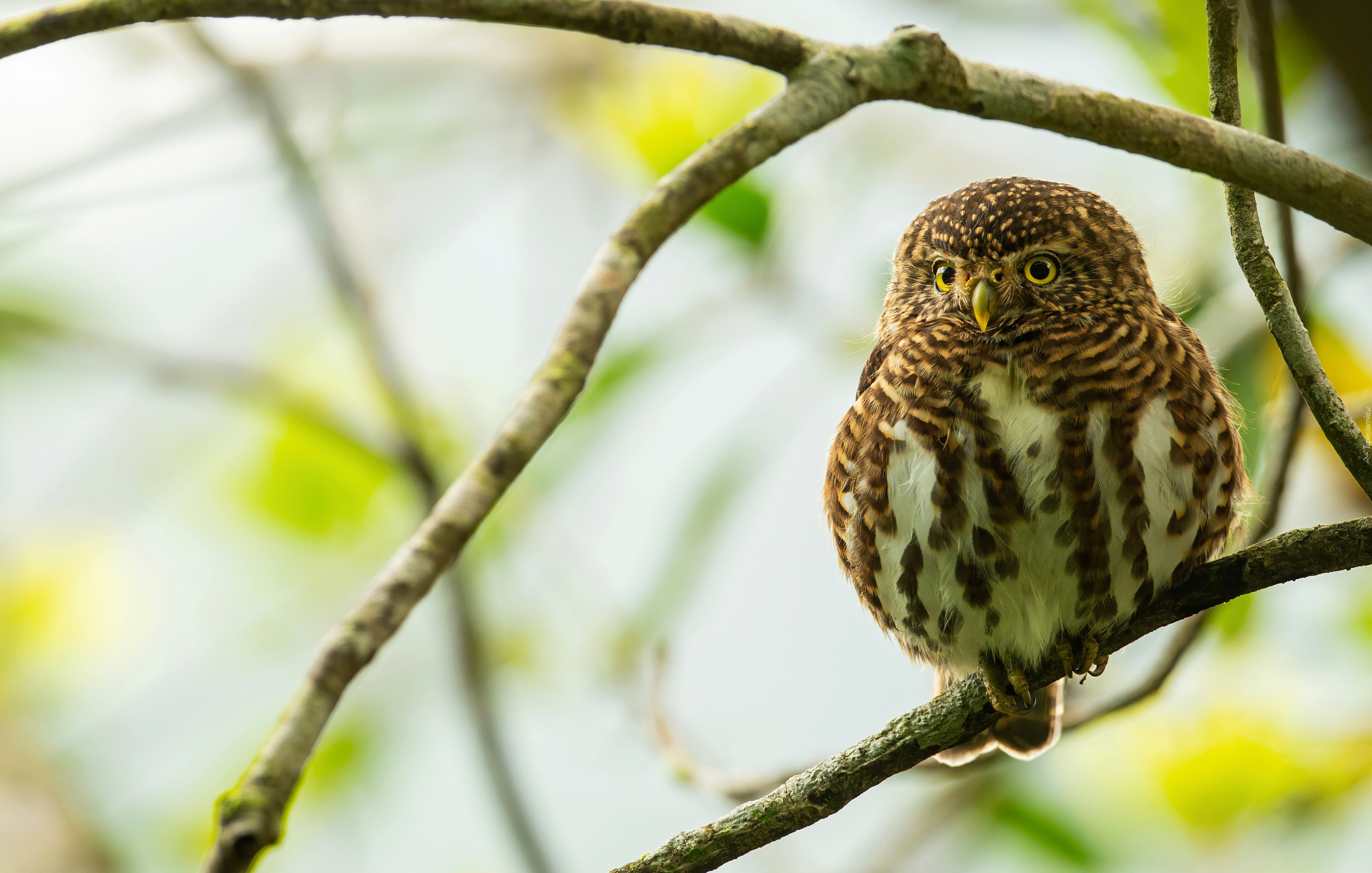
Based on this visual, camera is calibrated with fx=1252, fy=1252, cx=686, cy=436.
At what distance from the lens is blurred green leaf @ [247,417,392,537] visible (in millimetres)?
5512

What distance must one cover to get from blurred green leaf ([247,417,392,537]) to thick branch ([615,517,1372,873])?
3530mm

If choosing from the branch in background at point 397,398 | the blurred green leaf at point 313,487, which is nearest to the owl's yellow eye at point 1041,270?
the branch in background at point 397,398

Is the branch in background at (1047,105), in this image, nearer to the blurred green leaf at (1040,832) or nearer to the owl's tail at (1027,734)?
the owl's tail at (1027,734)

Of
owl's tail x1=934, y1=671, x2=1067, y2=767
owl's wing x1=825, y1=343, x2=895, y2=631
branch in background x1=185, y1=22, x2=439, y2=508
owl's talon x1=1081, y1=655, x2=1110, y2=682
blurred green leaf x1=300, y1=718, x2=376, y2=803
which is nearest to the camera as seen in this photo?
owl's talon x1=1081, y1=655, x2=1110, y2=682

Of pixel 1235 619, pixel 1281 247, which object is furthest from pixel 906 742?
pixel 1235 619

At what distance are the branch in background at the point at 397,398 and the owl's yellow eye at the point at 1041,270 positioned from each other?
174cm

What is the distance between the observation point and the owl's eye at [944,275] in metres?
3.25

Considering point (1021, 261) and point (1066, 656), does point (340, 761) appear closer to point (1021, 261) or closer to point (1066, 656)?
point (1066, 656)

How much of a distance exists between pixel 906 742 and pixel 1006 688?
455 millimetres

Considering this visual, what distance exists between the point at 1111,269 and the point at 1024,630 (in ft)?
3.21

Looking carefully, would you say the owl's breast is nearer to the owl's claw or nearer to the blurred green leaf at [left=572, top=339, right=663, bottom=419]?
the owl's claw

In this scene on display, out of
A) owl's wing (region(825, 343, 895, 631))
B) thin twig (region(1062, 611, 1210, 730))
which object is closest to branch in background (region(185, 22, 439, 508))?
owl's wing (region(825, 343, 895, 631))

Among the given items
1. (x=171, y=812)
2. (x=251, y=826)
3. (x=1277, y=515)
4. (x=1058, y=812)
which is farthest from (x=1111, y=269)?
(x=171, y=812)

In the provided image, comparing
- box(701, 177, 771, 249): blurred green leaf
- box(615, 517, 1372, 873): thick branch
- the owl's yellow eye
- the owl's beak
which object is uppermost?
box(701, 177, 771, 249): blurred green leaf
